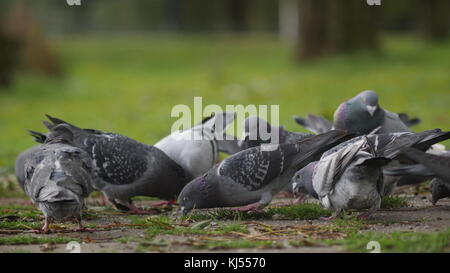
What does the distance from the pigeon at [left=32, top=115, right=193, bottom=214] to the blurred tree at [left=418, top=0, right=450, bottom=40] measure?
19.2 meters

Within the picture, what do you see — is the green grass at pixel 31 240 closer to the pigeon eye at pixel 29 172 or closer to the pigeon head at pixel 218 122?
the pigeon eye at pixel 29 172

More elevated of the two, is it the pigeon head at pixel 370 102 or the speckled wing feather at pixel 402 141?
the pigeon head at pixel 370 102

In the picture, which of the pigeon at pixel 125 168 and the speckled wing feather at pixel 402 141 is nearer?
the speckled wing feather at pixel 402 141

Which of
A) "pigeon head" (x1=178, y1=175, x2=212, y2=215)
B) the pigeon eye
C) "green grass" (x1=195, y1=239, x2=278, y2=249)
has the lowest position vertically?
"green grass" (x1=195, y1=239, x2=278, y2=249)

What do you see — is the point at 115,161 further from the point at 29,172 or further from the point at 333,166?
the point at 333,166

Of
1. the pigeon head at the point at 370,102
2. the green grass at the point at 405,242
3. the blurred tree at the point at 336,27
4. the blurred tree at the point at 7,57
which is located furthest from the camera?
the blurred tree at the point at 336,27

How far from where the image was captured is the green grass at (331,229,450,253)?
12.2 ft

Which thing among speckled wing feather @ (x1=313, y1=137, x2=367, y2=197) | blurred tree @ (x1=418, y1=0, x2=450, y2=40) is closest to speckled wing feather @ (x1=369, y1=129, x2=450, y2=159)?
speckled wing feather @ (x1=313, y1=137, x2=367, y2=197)

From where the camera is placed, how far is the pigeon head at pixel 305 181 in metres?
4.64

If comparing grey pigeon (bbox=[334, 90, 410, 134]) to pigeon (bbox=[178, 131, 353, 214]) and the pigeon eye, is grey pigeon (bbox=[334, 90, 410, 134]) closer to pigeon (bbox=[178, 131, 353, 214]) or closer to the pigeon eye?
pigeon (bbox=[178, 131, 353, 214])

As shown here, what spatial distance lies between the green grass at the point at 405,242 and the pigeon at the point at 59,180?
58.6 inches

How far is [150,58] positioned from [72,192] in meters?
17.5

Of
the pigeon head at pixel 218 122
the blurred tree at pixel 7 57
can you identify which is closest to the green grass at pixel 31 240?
the pigeon head at pixel 218 122

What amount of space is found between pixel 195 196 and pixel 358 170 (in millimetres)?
1058
